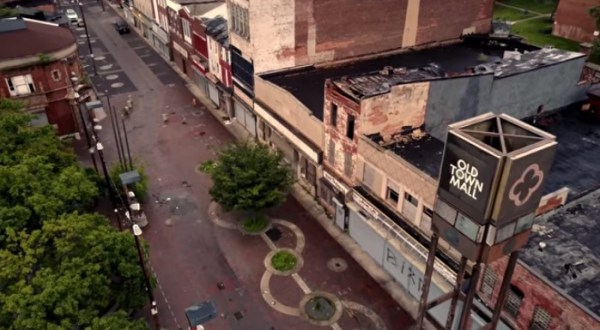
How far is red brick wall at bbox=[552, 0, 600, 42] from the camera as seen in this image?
7448 cm

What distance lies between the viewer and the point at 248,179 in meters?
34.8

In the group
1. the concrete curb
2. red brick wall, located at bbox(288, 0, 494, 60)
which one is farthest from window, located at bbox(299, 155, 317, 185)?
red brick wall, located at bbox(288, 0, 494, 60)

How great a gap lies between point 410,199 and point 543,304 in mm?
9953

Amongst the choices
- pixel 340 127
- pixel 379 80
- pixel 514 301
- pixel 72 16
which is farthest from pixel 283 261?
pixel 72 16

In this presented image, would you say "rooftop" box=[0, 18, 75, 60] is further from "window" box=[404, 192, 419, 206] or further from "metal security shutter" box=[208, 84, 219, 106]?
"window" box=[404, 192, 419, 206]

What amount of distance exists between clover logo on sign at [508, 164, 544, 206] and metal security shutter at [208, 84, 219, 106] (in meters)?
44.2

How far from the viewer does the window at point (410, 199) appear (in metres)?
29.5

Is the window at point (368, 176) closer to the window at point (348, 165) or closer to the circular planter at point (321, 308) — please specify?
the window at point (348, 165)

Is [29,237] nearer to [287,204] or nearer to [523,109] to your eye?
[287,204]

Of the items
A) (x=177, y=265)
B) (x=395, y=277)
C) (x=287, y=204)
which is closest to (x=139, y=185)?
(x=177, y=265)

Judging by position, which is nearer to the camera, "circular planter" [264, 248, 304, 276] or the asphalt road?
the asphalt road

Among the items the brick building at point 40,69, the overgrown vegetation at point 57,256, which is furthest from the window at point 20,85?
the overgrown vegetation at point 57,256

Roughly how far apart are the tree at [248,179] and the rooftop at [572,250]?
17351 mm

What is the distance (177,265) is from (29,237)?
438 inches
